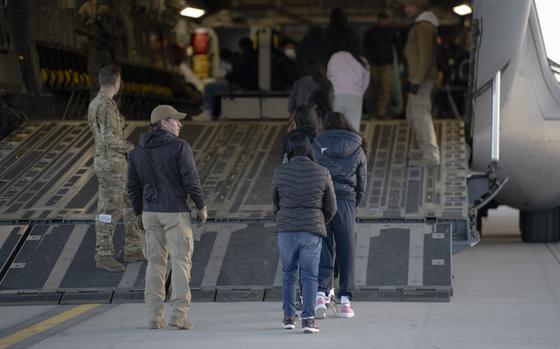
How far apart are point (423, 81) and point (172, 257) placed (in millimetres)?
5481

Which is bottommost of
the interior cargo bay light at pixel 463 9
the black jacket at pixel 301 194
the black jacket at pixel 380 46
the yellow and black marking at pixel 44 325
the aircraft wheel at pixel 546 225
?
the yellow and black marking at pixel 44 325

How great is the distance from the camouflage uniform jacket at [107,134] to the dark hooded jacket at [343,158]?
6.69 ft

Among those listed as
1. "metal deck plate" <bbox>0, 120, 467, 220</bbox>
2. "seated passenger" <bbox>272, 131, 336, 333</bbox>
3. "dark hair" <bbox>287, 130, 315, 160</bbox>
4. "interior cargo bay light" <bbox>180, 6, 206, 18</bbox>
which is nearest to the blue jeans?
"seated passenger" <bbox>272, 131, 336, 333</bbox>

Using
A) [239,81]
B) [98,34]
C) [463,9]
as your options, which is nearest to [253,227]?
[98,34]

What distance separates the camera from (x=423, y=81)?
1420 cm

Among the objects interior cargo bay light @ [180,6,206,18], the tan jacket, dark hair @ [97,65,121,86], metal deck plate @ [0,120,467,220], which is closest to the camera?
dark hair @ [97,65,121,86]

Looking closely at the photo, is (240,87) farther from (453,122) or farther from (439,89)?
(453,122)

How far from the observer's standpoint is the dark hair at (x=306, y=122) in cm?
1020

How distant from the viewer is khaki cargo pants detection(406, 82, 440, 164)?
1416 cm

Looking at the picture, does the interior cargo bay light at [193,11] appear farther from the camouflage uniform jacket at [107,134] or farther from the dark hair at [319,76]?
the camouflage uniform jacket at [107,134]

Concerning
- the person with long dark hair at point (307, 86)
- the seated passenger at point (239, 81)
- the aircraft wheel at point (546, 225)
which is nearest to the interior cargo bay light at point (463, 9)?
the seated passenger at point (239, 81)

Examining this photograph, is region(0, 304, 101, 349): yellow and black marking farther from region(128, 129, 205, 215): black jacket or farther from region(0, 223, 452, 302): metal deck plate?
region(128, 129, 205, 215): black jacket

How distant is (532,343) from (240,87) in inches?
520

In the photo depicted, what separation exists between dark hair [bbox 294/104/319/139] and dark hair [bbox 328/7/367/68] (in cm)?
380
